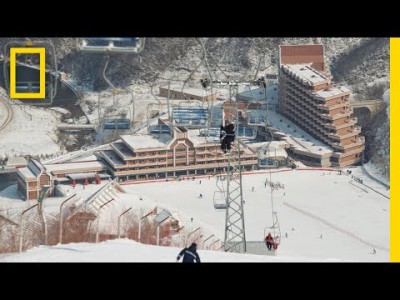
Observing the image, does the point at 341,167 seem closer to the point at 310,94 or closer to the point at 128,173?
the point at 310,94

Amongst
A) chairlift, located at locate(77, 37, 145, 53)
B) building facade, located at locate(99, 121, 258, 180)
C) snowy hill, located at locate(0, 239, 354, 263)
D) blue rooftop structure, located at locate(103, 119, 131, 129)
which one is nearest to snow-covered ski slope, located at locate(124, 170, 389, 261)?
building facade, located at locate(99, 121, 258, 180)

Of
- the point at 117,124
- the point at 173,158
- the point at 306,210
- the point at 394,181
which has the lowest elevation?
the point at 306,210

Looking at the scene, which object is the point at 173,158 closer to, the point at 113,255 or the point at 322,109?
the point at 322,109

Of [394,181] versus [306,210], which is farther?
[394,181]

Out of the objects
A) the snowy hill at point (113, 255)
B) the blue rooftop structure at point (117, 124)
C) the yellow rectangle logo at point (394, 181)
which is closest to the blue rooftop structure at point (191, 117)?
the blue rooftop structure at point (117, 124)

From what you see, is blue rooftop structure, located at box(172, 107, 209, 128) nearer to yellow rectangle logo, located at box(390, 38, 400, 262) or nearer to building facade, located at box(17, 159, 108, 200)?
building facade, located at box(17, 159, 108, 200)

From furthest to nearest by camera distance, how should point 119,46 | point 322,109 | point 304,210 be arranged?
point 322,109 < point 304,210 < point 119,46

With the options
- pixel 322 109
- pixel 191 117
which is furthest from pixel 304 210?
pixel 322 109
